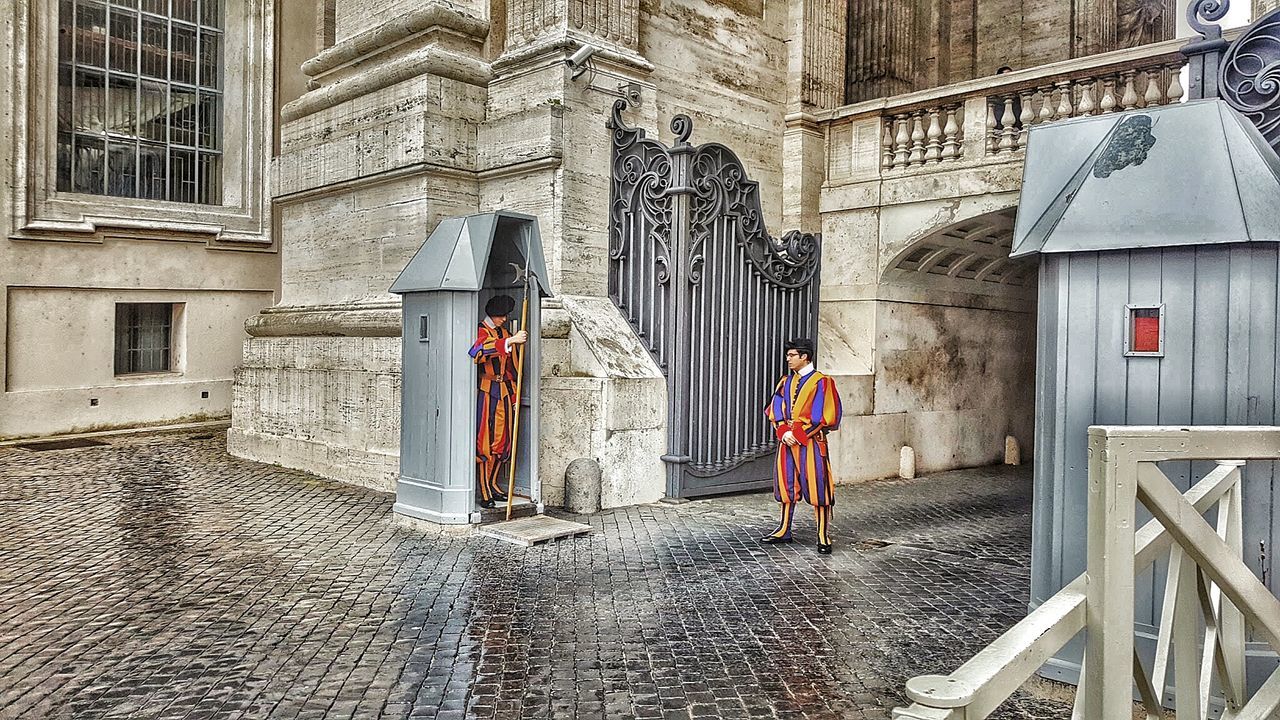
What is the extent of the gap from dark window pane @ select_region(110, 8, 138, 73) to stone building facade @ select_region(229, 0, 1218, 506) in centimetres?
393

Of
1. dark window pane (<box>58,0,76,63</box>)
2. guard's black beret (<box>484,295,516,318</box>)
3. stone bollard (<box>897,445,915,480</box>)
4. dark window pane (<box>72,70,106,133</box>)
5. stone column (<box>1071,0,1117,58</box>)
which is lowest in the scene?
stone bollard (<box>897,445,915,480</box>)

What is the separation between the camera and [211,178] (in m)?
Answer: 15.1

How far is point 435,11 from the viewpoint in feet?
32.6

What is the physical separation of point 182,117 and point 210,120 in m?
0.43

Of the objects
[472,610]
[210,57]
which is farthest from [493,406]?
[210,57]

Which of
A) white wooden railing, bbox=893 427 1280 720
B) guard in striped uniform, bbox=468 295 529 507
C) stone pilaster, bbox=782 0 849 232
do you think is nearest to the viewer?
white wooden railing, bbox=893 427 1280 720

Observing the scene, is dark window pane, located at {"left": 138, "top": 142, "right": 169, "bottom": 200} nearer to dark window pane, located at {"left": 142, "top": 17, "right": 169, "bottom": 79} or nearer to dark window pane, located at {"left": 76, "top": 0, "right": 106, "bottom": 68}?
dark window pane, located at {"left": 142, "top": 17, "right": 169, "bottom": 79}

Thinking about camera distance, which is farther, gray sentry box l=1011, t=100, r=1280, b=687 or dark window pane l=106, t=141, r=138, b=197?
dark window pane l=106, t=141, r=138, b=197

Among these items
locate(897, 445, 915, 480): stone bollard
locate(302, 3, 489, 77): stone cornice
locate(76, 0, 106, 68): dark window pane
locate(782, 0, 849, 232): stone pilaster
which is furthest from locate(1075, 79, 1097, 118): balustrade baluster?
locate(76, 0, 106, 68): dark window pane

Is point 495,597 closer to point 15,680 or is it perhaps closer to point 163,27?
point 15,680

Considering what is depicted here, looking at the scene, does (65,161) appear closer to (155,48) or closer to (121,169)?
(121,169)

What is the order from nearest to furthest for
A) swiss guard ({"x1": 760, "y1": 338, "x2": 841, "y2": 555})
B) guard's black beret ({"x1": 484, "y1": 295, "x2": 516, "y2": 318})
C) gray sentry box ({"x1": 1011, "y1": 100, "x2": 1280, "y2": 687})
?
gray sentry box ({"x1": 1011, "y1": 100, "x2": 1280, "y2": 687}) → swiss guard ({"x1": 760, "y1": 338, "x2": 841, "y2": 555}) → guard's black beret ({"x1": 484, "y1": 295, "x2": 516, "y2": 318})

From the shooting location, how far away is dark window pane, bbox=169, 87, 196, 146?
14594 millimetres

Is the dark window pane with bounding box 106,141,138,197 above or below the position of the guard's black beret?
above
